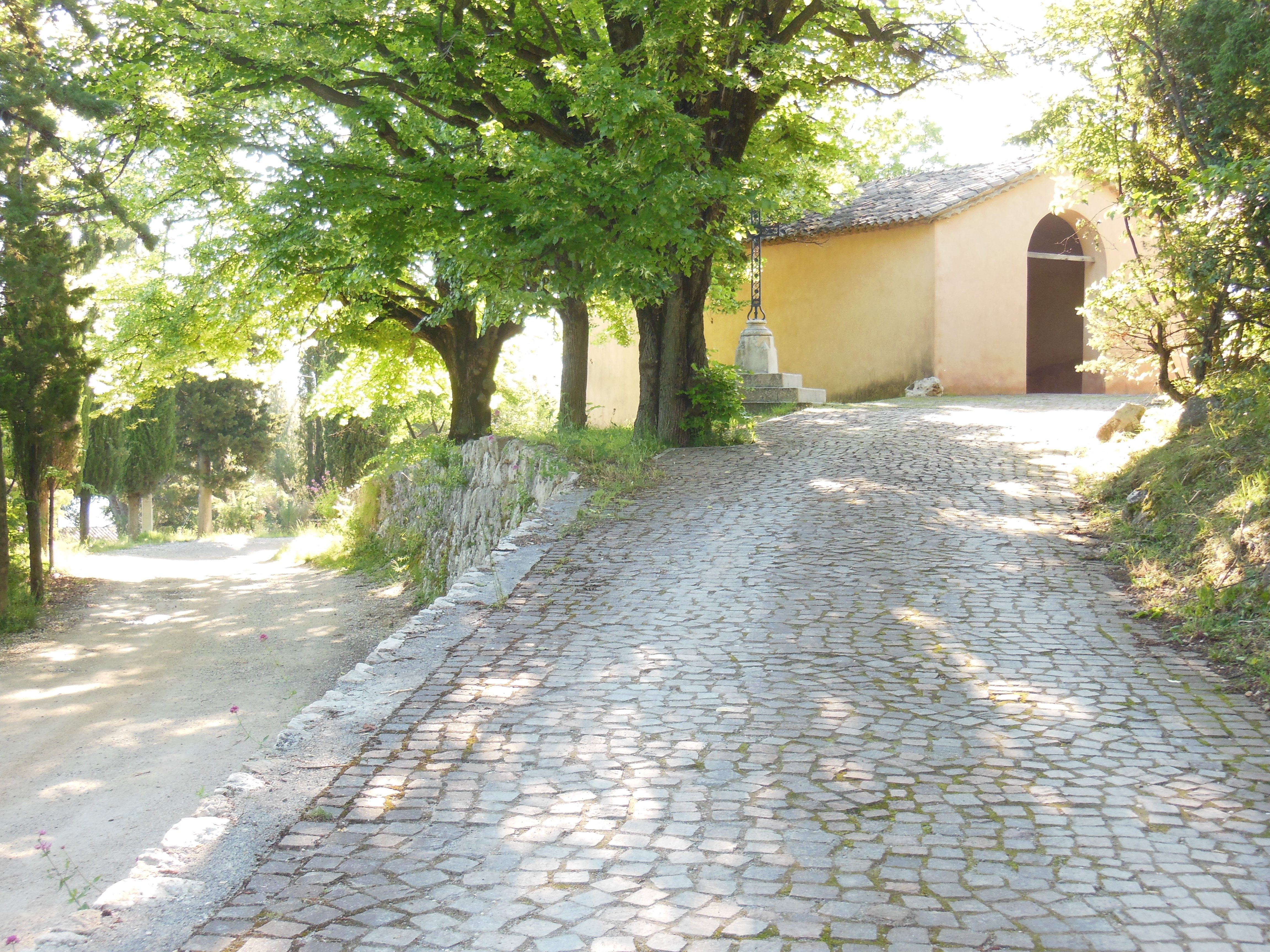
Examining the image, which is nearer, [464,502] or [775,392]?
[464,502]

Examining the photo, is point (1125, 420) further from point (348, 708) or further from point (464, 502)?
point (348, 708)

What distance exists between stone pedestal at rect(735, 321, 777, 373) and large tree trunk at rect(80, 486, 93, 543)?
2179 cm

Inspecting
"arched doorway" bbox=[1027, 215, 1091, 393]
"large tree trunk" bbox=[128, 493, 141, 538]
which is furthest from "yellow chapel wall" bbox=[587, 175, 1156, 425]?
"large tree trunk" bbox=[128, 493, 141, 538]

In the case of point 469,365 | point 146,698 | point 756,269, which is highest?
point 756,269

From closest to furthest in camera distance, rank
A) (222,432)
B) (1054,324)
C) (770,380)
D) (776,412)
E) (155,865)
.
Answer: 1. (155,865)
2. (776,412)
3. (770,380)
4. (1054,324)
5. (222,432)

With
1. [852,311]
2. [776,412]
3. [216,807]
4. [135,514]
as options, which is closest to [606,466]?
[776,412]

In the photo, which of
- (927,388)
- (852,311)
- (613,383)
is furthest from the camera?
(613,383)

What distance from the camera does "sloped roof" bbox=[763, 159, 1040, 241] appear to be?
2108cm

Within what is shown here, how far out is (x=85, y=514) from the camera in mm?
32969

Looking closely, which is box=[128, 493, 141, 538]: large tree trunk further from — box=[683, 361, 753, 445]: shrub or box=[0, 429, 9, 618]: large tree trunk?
box=[683, 361, 753, 445]: shrub

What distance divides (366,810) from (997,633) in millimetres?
4026

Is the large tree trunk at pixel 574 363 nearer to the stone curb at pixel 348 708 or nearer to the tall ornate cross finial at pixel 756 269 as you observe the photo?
the tall ornate cross finial at pixel 756 269

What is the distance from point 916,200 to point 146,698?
59.6 ft

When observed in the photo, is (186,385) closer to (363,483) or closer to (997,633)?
(363,483)
